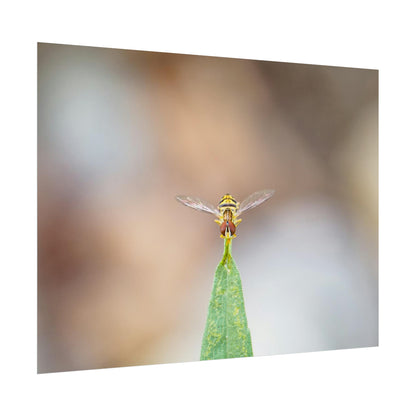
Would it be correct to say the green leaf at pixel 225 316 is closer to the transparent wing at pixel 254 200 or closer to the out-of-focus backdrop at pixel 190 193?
the out-of-focus backdrop at pixel 190 193

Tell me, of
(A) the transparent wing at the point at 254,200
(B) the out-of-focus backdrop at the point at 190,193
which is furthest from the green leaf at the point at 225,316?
(A) the transparent wing at the point at 254,200

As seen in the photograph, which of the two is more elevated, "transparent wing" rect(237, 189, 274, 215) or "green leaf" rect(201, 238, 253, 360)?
"transparent wing" rect(237, 189, 274, 215)

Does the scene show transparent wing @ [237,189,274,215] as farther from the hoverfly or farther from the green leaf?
the green leaf

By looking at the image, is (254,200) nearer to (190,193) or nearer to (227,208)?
(227,208)

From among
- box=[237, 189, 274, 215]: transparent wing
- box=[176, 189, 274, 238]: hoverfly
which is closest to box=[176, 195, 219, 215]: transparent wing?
box=[176, 189, 274, 238]: hoverfly

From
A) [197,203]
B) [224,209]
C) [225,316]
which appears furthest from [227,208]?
[225,316]
